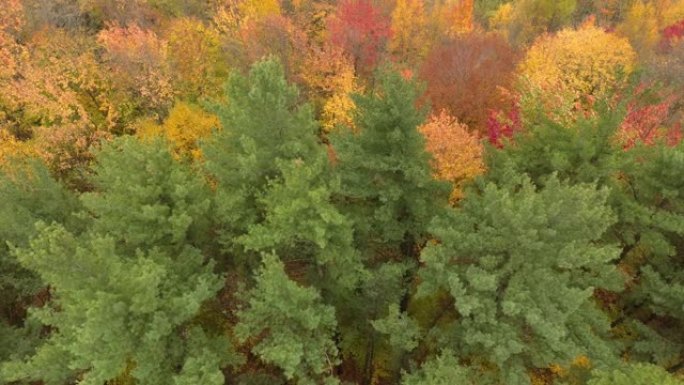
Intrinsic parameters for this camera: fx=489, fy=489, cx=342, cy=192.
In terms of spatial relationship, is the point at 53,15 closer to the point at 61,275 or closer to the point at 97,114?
the point at 97,114

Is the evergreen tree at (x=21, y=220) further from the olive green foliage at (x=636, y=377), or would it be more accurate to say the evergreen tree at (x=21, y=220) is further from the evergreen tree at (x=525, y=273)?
the olive green foliage at (x=636, y=377)

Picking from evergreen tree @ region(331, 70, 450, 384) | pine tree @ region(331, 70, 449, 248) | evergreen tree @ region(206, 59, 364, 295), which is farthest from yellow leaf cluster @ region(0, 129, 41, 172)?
pine tree @ region(331, 70, 449, 248)

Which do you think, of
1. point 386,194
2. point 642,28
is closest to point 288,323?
point 386,194

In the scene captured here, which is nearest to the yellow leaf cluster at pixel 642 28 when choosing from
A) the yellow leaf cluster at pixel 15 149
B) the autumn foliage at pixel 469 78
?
the autumn foliage at pixel 469 78

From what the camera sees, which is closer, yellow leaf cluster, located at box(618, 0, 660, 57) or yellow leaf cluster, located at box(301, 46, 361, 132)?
yellow leaf cluster, located at box(301, 46, 361, 132)

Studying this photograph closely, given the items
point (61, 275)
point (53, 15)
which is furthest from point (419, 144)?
point (53, 15)

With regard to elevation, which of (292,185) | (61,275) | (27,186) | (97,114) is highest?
(292,185)

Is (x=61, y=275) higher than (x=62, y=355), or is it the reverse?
(x=61, y=275)

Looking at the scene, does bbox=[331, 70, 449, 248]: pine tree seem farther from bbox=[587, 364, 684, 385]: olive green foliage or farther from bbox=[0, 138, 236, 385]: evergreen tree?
bbox=[587, 364, 684, 385]: olive green foliage
